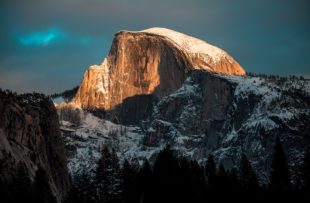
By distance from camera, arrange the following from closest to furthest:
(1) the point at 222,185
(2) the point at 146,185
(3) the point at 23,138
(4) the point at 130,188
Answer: (2) the point at 146,185 → (4) the point at 130,188 → (1) the point at 222,185 → (3) the point at 23,138

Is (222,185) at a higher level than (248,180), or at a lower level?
lower

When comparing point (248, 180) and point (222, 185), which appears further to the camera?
point (248, 180)

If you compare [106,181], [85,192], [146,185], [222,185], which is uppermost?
[222,185]

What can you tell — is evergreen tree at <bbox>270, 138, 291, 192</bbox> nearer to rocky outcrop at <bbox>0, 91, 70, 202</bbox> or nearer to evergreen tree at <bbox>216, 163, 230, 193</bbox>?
evergreen tree at <bbox>216, 163, 230, 193</bbox>

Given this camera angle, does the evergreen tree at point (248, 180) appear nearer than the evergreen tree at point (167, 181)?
No

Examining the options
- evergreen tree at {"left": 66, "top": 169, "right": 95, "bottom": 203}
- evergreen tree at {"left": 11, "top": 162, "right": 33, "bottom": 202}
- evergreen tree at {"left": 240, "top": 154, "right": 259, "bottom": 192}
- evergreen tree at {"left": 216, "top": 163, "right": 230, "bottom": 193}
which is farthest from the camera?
evergreen tree at {"left": 11, "top": 162, "right": 33, "bottom": 202}

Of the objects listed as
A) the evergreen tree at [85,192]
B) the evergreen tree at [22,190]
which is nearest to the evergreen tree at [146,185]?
the evergreen tree at [85,192]

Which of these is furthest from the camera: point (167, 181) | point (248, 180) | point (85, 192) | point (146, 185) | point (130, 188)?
point (248, 180)

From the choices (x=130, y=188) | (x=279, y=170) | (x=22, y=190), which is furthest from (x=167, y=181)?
(x=279, y=170)

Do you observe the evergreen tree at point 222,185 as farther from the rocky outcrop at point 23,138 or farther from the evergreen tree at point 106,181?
the rocky outcrop at point 23,138

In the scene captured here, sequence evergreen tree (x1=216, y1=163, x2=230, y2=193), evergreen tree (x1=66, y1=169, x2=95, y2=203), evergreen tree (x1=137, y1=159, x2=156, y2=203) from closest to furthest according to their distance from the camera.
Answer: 1. evergreen tree (x1=137, y1=159, x2=156, y2=203)
2. evergreen tree (x1=66, y1=169, x2=95, y2=203)
3. evergreen tree (x1=216, y1=163, x2=230, y2=193)

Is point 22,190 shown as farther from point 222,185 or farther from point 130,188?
point 222,185

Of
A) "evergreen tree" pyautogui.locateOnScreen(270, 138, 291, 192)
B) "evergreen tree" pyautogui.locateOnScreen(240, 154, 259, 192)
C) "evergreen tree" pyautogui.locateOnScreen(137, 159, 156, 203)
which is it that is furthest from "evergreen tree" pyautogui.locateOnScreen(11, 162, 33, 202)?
"evergreen tree" pyautogui.locateOnScreen(270, 138, 291, 192)

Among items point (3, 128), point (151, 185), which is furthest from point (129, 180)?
point (3, 128)
